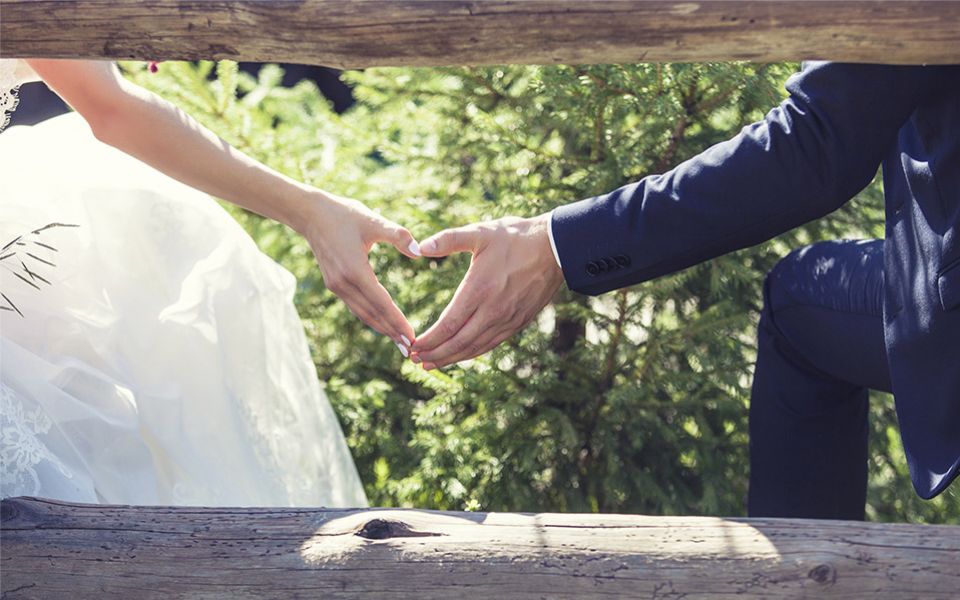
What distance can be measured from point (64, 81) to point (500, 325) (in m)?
0.81

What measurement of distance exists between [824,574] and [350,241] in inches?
37.1

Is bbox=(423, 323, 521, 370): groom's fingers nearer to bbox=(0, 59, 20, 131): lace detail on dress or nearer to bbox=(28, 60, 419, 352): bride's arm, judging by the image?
bbox=(28, 60, 419, 352): bride's arm

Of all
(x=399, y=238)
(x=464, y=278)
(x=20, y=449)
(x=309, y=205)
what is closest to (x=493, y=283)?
(x=464, y=278)

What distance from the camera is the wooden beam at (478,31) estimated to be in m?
1.13

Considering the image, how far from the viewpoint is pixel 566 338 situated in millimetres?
2475

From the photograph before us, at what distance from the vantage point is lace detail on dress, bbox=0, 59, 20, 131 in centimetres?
157

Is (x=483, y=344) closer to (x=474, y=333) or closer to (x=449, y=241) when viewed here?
(x=474, y=333)

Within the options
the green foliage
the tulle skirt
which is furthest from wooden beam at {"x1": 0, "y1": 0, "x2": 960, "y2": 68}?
the green foliage

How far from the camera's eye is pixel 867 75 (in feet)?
4.24

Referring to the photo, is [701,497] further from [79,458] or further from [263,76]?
[263,76]

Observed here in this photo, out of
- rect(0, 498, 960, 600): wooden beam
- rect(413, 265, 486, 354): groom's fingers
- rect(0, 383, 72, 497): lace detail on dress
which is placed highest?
rect(413, 265, 486, 354): groom's fingers

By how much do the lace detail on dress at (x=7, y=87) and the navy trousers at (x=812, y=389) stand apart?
1.31 metres

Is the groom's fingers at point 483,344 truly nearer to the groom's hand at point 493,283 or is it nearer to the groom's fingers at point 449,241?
the groom's hand at point 493,283

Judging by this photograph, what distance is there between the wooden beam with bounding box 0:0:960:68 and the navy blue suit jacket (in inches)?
6.6
